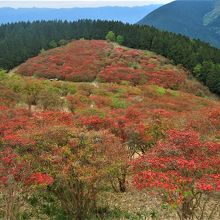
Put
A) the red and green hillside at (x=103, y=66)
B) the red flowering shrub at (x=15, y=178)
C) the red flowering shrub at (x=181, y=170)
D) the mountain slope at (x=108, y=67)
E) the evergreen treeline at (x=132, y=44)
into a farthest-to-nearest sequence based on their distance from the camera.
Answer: the evergreen treeline at (x=132, y=44), the red and green hillside at (x=103, y=66), the mountain slope at (x=108, y=67), the red flowering shrub at (x=15, y=178), the red flowering shrub at (x=181, y=170)

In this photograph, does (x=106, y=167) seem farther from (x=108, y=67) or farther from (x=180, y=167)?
(x=108, y=67)

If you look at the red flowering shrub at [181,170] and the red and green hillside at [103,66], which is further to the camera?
the red and green hillside at [103,66]

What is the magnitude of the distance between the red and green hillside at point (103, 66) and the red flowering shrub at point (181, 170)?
50.3 metres

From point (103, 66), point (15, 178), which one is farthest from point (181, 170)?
point (103, 66)

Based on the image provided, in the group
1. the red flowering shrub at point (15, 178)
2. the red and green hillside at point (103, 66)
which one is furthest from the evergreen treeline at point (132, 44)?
the red flowering shrub at point (15, 178)

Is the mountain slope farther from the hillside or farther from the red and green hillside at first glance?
the hillside

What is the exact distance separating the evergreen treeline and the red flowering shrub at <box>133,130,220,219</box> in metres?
58.5

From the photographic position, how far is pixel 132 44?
9294 cm

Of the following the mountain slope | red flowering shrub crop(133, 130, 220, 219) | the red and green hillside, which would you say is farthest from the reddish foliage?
the red and green hillside

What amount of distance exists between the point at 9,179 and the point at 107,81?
52779mm

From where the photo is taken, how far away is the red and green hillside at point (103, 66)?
67062mm

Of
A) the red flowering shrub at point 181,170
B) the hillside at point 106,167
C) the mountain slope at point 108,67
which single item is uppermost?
the red flowering shrub at point 181,170

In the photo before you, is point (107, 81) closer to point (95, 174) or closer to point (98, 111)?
point (98, 111)

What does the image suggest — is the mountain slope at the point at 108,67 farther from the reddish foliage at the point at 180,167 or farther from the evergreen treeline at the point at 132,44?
the reddish foliage at the point at 180,167
